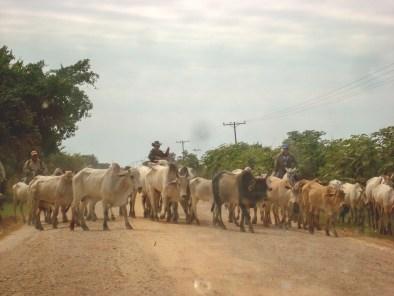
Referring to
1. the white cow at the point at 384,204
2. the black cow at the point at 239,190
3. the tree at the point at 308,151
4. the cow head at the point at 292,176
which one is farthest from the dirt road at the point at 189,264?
the tree at the point at 308,151

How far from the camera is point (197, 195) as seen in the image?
20500 mm

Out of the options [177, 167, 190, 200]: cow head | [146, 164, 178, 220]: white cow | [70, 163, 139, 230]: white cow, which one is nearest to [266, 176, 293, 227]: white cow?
[177, 167, 190, 200]: cow head

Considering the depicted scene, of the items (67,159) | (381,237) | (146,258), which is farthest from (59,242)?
(67,159)

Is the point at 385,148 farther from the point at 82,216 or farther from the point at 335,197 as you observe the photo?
the point at 82,216

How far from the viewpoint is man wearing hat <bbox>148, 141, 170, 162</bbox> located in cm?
2552

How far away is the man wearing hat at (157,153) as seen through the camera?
25.5m

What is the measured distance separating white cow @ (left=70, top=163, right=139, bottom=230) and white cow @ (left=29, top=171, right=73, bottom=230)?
2.04ft

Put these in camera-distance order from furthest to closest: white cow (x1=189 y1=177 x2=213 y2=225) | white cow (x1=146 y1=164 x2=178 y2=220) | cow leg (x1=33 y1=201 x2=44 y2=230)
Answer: white cow (x1=146 y1=164 x2=178 y2=220) < white cow (x1=189 y1=177 x2=213 y2=225) < cow leg (x1=33 y1=201 x2=44 y2=230)

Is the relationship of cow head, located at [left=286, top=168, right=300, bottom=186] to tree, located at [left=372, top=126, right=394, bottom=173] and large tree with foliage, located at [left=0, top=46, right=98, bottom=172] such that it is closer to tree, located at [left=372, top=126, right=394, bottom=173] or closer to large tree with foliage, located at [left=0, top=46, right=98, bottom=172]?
tree, located at [left=372, top=126, right=394, bottom=173]

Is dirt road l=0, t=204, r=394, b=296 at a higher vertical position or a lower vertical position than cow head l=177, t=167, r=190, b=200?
lower

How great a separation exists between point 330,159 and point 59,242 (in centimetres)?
1543

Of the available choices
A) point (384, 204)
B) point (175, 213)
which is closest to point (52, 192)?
point (175, 213)

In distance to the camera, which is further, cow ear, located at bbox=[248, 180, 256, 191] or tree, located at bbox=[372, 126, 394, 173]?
tree, located at bbox=[372, 126, 394, 173]

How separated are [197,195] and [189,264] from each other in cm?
915
